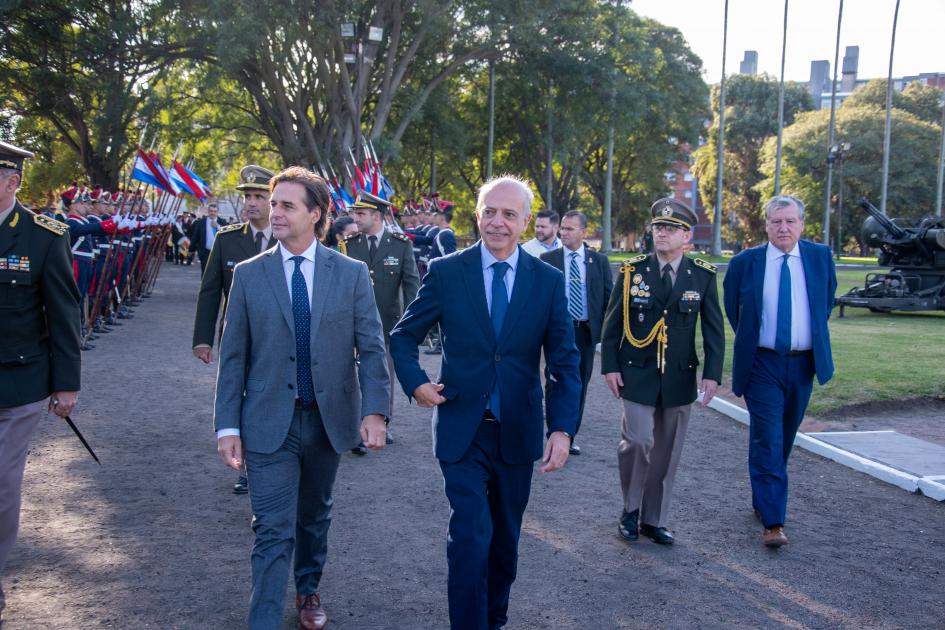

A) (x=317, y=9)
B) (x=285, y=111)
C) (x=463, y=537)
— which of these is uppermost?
(x=317, y=9)

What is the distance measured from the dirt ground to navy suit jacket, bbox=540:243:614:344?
111cm

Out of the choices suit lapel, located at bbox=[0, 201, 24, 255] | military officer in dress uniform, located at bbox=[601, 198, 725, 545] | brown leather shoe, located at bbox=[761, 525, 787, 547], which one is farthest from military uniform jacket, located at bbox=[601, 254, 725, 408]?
suit lapel, located at bbox=[0, 201, 24, 255]

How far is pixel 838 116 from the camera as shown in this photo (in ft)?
203

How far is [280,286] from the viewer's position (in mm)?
3867

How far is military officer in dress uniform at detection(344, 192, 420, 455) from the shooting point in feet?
26.9

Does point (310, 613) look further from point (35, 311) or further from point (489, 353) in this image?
point (35, 311)

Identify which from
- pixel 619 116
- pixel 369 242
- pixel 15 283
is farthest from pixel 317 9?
pixel 15 283

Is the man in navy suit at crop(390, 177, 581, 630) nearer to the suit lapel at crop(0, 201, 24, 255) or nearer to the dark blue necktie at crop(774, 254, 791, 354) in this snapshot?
the suit lapel at crop(0, 201, 24, 255)

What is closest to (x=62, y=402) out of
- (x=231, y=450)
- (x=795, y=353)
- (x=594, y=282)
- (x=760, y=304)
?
(x=231, y=450)

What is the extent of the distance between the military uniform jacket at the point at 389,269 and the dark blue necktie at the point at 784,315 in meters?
3.40

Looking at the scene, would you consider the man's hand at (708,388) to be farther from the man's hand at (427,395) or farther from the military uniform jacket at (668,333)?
the man's hand at (427,395)

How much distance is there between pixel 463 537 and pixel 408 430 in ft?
16.1

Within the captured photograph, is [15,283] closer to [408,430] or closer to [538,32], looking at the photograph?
[408,430]

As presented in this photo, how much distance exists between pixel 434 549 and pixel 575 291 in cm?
307
